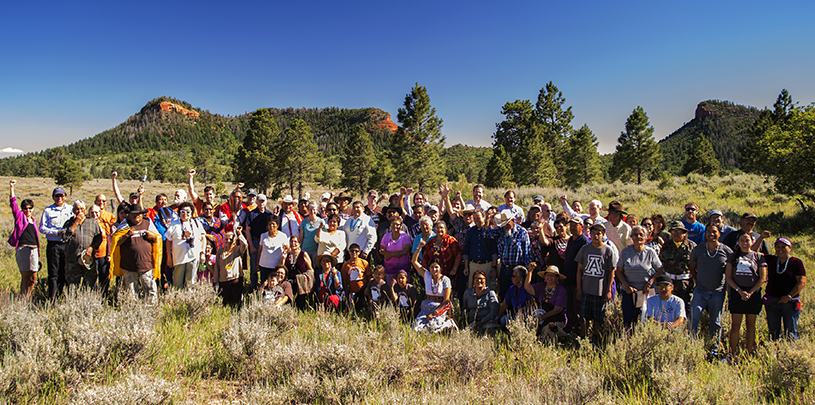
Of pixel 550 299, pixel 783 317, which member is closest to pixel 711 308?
pixel 783 317

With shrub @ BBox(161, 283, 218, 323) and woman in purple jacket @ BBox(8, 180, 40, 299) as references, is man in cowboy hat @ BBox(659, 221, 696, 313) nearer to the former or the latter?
shrub @ BBox(161, 283, 218, 323)

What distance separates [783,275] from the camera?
4.30m

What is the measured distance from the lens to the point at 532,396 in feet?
10.2

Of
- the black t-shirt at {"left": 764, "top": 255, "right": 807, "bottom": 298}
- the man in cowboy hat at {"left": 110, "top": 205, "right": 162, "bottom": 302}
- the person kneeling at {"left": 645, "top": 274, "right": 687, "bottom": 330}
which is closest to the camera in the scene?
the black t-shirt at {"left": 764, "top": 255, "right": 807, "bottom": 298}

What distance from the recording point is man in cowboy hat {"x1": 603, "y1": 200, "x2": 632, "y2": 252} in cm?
578

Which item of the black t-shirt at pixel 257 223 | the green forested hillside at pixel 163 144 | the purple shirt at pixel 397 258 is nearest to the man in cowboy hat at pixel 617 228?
the purple shirt at pixel 397 258

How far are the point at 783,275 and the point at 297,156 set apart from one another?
31063 millimetres

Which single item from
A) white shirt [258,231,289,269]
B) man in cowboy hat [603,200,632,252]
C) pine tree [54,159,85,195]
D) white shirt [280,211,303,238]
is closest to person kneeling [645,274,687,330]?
man in cowboy hat [603,200,632,252]

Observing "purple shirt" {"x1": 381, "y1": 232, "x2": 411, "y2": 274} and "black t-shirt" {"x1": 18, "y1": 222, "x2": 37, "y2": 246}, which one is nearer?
"black t-shirt" {"x1": 18, "y1": 222, "x2": 37, "y2": 246}

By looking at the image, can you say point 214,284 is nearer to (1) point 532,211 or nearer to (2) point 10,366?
(2) point 10,366

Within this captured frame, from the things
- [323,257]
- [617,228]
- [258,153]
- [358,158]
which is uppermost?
[358,158]

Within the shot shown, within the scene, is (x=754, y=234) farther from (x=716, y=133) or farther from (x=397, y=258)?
(x=716, y=133)

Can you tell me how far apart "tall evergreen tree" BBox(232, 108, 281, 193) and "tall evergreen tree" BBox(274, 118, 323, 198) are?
646 millimetres

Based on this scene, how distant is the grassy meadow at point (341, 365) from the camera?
308 cm
